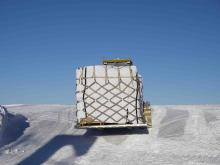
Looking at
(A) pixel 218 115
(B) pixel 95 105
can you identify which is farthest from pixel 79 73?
(A) pixel 218 115

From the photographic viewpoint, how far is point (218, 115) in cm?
1534

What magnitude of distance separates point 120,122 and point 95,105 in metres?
1.18

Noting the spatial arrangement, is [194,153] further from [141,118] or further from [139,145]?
[141,118]

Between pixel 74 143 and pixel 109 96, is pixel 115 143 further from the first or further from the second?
pixel 109 96

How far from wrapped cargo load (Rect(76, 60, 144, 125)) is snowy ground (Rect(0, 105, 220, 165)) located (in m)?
0.67

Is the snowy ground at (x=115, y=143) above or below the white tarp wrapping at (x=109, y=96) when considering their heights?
below

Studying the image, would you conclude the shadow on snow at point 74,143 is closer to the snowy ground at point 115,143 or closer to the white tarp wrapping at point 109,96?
the snowy ground at point 115,143

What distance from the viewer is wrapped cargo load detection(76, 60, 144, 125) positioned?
12875mm

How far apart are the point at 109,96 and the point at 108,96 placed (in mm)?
40

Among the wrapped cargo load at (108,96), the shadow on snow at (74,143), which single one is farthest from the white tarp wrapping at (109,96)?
the shadow on snow at (74,143)

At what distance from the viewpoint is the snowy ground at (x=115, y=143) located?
923 centimetres

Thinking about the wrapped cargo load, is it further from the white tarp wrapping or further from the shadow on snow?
the shadow on snow

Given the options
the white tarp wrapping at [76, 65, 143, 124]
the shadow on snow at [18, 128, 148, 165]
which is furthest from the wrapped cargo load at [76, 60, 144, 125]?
the shadow on snow at [18, 128, 148, 165]

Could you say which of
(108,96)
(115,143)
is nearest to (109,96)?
(108,96)
